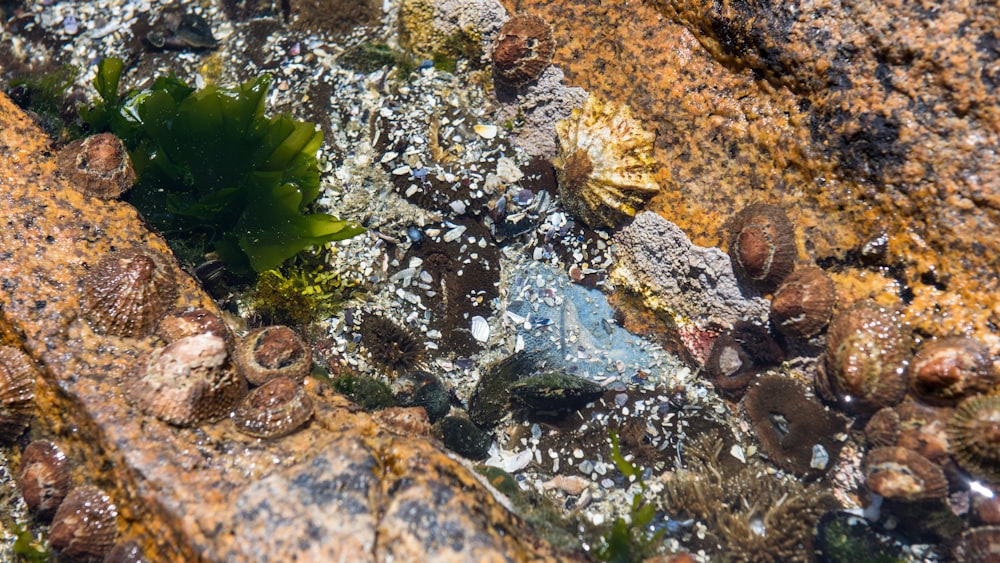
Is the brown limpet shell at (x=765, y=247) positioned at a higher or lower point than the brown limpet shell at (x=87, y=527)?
higher

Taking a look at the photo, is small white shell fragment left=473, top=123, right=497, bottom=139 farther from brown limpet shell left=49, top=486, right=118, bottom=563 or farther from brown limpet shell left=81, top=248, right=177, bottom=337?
brown limpet shell left=49, top=486, right=118, bottom=563

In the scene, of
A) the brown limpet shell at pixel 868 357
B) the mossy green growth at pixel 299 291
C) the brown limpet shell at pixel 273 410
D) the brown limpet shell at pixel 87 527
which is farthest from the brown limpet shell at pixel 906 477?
the brown limpet shell at pixel 87 527

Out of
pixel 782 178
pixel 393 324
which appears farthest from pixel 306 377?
pixel 782 178

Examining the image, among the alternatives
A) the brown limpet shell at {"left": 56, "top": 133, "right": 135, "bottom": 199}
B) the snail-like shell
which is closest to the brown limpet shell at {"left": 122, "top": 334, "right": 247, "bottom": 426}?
the brown limpet shell at {"left": 56, "top": 133, "right": 135, "bottom": 199}

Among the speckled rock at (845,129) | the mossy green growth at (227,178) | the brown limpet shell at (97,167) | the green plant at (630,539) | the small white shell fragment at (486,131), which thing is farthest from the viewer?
the small white shell fragment at (486,131)

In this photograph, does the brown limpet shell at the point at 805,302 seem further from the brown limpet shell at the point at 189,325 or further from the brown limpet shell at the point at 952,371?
the brown limpet shell at the point at 189,325

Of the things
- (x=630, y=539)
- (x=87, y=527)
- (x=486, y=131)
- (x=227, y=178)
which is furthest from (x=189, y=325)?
(x=630, y=539)
